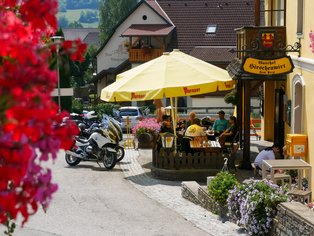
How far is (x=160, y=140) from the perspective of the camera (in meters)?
18.7

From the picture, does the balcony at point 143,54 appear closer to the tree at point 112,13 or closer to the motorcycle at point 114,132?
the motorcycle at point 114,132

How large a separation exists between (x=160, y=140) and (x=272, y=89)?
6.68m

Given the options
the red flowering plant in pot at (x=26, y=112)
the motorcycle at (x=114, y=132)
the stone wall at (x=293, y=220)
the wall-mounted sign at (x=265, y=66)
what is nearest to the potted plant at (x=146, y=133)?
the motorcycle at (x=114, y=132)

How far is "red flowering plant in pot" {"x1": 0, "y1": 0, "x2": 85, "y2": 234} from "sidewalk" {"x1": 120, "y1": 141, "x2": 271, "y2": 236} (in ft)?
26.2

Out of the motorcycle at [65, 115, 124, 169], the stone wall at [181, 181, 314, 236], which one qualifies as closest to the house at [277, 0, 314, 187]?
the motorcycle at [65, 115, 124, 169]

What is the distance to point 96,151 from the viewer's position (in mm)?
20391

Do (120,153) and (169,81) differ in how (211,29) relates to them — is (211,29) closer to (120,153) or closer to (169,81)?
(120,153)

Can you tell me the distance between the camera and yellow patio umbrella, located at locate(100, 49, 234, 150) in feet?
58.9

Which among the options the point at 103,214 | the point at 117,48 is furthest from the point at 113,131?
the point at 117,48

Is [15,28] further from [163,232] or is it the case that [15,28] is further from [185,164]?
[185,164]

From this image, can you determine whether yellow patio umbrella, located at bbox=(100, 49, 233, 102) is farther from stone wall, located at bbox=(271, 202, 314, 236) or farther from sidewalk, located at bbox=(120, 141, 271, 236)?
stone wall, located at bbox=(271, 202, 314, 236)

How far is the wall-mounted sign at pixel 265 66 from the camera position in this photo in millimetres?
16906

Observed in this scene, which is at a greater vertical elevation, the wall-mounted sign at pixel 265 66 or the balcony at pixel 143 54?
the balcony at pixel 143 54

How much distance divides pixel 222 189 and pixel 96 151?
7942mm
